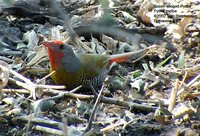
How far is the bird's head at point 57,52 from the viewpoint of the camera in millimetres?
4809

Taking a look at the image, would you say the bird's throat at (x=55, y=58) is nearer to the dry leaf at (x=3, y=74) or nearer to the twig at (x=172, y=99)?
the dry leaf at (x=3, y=74)

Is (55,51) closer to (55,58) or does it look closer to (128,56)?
(55,58)

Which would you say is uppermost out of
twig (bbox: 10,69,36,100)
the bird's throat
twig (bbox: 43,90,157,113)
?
the bird's throat

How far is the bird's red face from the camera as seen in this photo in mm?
4809

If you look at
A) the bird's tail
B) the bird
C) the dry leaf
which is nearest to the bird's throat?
the bird

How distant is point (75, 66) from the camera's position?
16.3ft

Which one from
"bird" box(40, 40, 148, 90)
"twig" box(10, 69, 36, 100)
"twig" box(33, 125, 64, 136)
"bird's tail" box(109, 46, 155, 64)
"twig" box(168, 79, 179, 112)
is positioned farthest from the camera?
"bird's tail" box(109, 46, 155, 64)

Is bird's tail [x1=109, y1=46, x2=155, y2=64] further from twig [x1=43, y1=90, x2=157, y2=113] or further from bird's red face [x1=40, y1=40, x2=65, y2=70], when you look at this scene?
twig [x1=43, y1=90, x2=157, y2=113]

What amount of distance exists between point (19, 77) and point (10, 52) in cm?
68

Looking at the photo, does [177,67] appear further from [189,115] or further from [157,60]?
[189,115]

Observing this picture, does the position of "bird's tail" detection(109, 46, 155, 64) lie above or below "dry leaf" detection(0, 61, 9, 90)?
below

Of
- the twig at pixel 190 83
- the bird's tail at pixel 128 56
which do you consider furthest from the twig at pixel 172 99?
the bird's tail at pixel 128 56

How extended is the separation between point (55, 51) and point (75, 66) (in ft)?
0.77

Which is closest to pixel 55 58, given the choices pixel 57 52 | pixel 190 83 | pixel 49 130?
pixel 57 52
